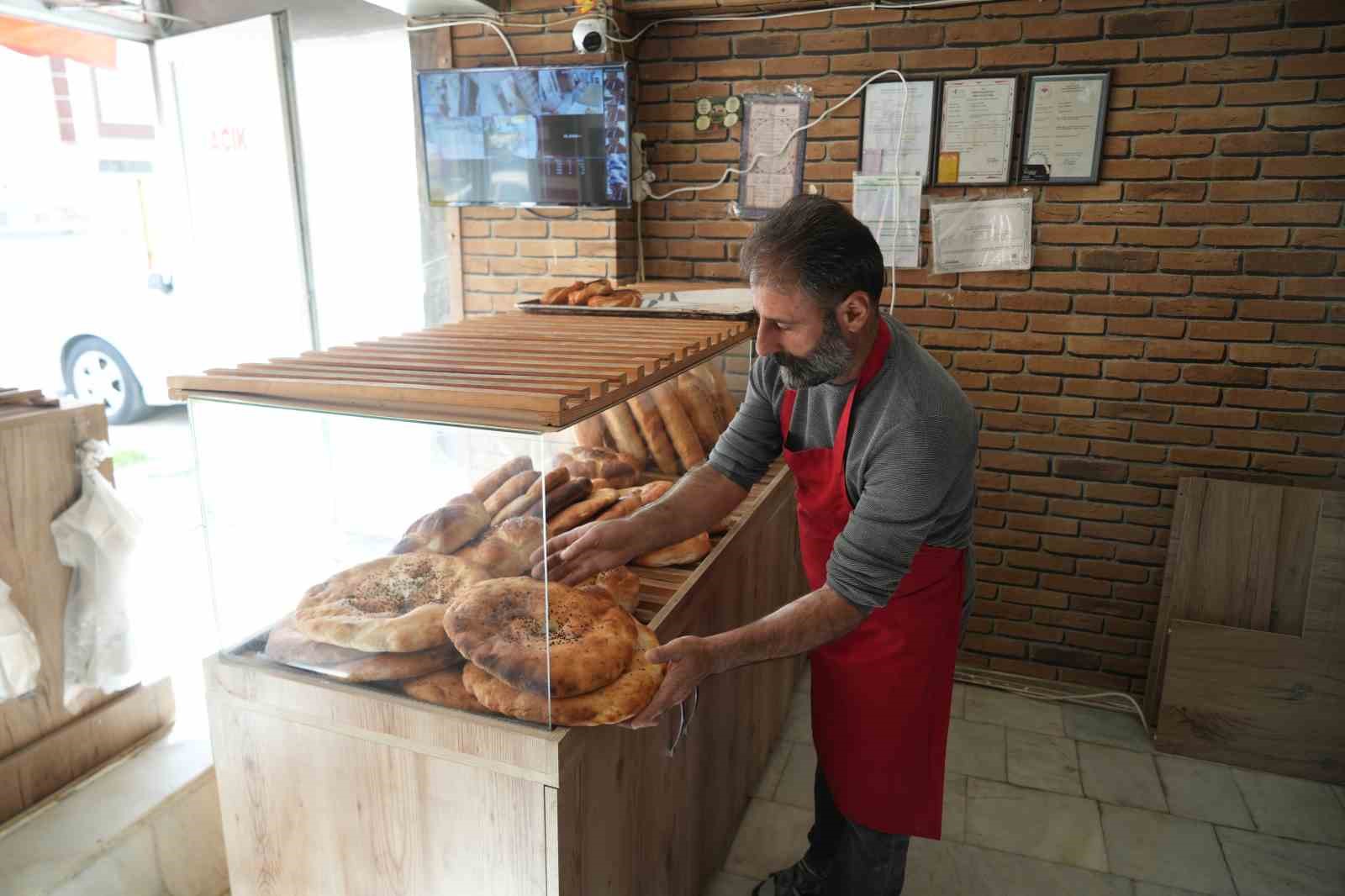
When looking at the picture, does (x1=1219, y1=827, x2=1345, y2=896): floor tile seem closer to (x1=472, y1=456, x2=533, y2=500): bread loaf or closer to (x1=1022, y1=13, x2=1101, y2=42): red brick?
(x1=472, y1=456, x2=533, y2=500): bread loaf

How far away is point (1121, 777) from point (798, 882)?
4.55ft

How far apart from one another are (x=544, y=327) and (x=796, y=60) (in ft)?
6.10

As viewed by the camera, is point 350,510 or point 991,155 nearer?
point 350,510

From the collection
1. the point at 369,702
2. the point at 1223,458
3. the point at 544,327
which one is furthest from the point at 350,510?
the point at 1223,458

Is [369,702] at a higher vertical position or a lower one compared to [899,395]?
lower

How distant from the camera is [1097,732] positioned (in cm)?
312

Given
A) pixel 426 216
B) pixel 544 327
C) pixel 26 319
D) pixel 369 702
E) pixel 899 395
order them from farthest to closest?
pixel 26 319 < pixel 426 216 < pixel 544 327 < pixel 899 395 < pixel 369 702

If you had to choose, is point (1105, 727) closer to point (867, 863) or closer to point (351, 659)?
point (867, 863)

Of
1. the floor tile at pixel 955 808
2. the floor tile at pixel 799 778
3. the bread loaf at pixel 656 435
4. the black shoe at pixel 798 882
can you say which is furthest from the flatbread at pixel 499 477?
the floor tile at pixel 955 808

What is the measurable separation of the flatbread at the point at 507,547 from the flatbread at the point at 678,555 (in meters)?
0.52

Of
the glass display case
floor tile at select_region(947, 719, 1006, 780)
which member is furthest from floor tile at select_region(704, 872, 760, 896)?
the glass display case

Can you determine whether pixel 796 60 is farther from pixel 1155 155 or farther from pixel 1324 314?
pixel 1324 314

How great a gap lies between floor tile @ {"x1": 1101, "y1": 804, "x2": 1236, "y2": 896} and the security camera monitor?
2.72m

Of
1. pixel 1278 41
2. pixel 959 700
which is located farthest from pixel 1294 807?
pixel 1278 41
